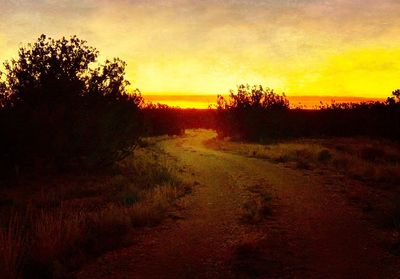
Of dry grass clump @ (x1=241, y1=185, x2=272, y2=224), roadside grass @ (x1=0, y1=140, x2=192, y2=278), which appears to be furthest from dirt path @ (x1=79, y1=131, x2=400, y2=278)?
roadside grass @ (x1=0, y1=140, x2=192, y2=278)

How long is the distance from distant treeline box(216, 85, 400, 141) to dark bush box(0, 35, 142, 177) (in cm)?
2687

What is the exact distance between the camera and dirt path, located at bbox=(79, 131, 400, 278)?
7.21m

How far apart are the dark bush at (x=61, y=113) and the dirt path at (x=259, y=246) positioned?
7146mm

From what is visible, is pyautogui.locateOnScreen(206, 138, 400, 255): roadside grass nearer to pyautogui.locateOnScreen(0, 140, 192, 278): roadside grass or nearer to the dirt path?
the dirt path

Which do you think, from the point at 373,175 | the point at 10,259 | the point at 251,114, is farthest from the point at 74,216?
the point at 251,114

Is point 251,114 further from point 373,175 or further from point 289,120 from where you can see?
point 373,175

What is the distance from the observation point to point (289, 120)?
52625 millimetres

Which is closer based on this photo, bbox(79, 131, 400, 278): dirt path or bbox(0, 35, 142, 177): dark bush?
bbox(79, 131, 400, 278): dirt path

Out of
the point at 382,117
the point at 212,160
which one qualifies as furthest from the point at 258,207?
the point at 382,117

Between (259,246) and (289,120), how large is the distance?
4567 cm

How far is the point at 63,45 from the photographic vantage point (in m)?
19.7

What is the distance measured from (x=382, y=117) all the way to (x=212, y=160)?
30230 mm

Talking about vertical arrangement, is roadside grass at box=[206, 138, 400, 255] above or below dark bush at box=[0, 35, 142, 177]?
below

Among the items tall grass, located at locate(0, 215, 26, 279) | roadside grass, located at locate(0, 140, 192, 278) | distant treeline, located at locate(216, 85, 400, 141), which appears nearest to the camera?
tall grass, located at locate(0, 215, 26, 279)
